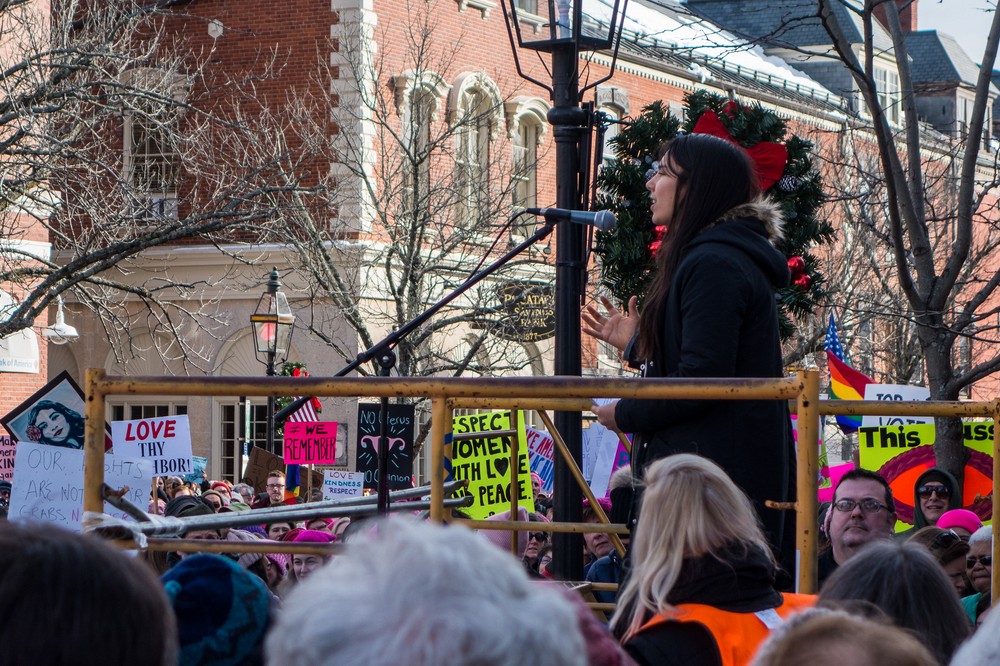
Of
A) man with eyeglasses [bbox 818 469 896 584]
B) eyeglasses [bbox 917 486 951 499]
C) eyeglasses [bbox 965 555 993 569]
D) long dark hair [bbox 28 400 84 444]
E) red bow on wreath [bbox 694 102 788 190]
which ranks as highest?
red bow on wreath [bbox 694 102 788 190]

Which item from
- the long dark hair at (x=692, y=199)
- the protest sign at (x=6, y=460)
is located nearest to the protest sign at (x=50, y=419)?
the protest sign at (x=6, y=460)

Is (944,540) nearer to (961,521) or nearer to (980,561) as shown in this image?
(980,561)

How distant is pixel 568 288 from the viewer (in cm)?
592

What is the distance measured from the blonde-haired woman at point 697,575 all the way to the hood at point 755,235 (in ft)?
2.69

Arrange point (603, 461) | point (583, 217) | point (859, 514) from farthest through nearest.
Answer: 1. point (603, 461)
2. point (859, 514)
3. point (583, 217)

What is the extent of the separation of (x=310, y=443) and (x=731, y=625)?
12313mm

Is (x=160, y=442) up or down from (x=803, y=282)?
down

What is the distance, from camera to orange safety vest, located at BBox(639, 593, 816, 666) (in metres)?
3.24

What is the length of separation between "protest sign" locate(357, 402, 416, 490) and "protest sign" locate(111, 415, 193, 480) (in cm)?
156

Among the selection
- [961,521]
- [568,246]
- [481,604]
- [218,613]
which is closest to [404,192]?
[961,521]

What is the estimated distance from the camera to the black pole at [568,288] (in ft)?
18.2

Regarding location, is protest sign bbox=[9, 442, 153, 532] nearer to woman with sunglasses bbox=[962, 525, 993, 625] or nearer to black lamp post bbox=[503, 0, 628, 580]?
black lamp post bbox=[503, 0, 628, 580]

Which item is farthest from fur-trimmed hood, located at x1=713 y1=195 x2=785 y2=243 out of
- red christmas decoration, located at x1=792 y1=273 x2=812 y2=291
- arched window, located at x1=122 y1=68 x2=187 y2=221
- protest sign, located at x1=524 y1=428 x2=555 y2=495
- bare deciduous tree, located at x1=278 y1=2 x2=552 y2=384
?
bare deciduous tree, located at x1=278 y1=2 x2=552 y2=384

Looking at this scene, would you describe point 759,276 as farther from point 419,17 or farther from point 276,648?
point 419,17
